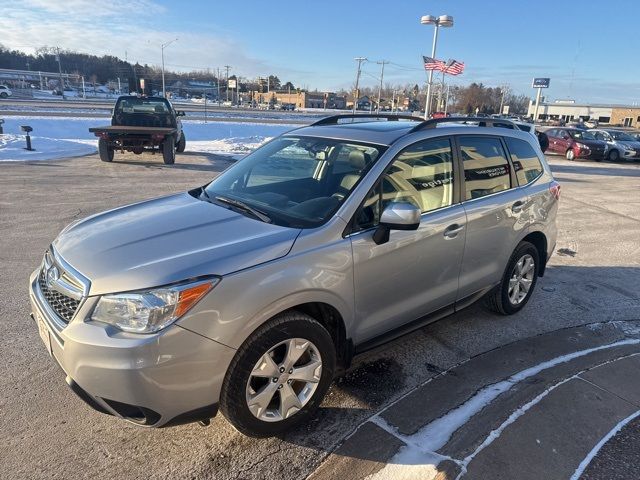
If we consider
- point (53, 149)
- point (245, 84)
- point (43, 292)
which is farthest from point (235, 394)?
point (245, 84)

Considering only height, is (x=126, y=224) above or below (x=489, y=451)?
above

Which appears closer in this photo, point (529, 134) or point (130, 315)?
point (130, 315)

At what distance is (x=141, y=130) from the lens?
1320 cm

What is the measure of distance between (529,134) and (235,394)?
13.1 ft

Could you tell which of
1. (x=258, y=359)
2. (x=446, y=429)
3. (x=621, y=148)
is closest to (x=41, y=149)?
(x=258, y=359)

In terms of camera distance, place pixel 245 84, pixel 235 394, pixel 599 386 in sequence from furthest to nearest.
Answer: pixel 245 84 < pixel 599 386 < pixel 235 394

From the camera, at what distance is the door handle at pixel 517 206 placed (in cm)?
423

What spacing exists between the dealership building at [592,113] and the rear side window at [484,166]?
104m

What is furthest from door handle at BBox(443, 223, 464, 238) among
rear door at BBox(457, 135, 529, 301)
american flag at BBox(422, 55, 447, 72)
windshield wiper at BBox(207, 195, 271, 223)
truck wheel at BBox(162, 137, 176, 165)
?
american flag at BBox(422, 55, 447, 72)

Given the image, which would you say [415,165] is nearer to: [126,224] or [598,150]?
[126,224]

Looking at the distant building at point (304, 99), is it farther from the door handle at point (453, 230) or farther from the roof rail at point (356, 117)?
the door handle at point (453, 230)

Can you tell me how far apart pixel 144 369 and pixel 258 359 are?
23.4 inches

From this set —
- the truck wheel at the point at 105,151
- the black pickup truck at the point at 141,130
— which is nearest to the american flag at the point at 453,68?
the black pickup truck at the point at 141,130

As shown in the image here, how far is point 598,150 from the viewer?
22.9 meters
